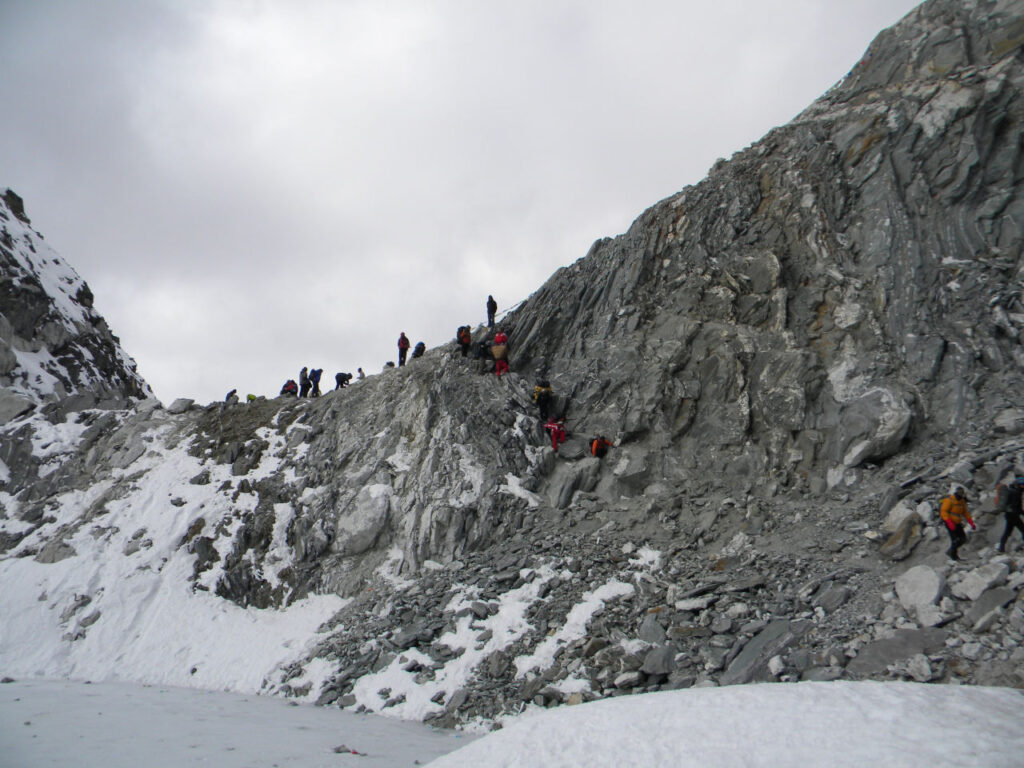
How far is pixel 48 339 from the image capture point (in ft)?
107

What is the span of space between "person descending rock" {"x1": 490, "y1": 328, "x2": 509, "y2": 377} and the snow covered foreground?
1395cm

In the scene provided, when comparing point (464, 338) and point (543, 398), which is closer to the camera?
point (543, 398)

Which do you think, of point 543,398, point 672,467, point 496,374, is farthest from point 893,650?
point 496,374

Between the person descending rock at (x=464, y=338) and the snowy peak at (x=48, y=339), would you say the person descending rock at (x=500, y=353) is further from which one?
the snowy peak at (x=48, y=339)

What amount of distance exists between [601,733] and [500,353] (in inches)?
668

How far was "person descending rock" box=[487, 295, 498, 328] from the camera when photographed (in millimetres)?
25242

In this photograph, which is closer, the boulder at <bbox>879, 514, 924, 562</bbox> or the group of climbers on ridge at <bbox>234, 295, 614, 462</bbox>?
the boulder at <bbox>879, 514, 924, 562</bbox>

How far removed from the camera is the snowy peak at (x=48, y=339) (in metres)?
28.9

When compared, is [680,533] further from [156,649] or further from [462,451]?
[156,649]

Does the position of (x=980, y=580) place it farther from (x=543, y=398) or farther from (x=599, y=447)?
(x=543, y=398)

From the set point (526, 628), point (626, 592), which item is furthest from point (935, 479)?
point (526, 628)

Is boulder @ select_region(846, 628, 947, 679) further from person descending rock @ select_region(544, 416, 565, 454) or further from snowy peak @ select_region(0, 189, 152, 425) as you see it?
snowy peak @ select_region(0, 189, 152, 425)

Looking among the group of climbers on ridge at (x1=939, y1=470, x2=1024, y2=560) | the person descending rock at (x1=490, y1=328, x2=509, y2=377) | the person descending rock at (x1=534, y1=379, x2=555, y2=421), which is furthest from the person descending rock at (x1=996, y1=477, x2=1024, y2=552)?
the person descending rock at (x1=490, y1=328, x2=509, y2=377)

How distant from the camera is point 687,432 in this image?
1945 centimetres
